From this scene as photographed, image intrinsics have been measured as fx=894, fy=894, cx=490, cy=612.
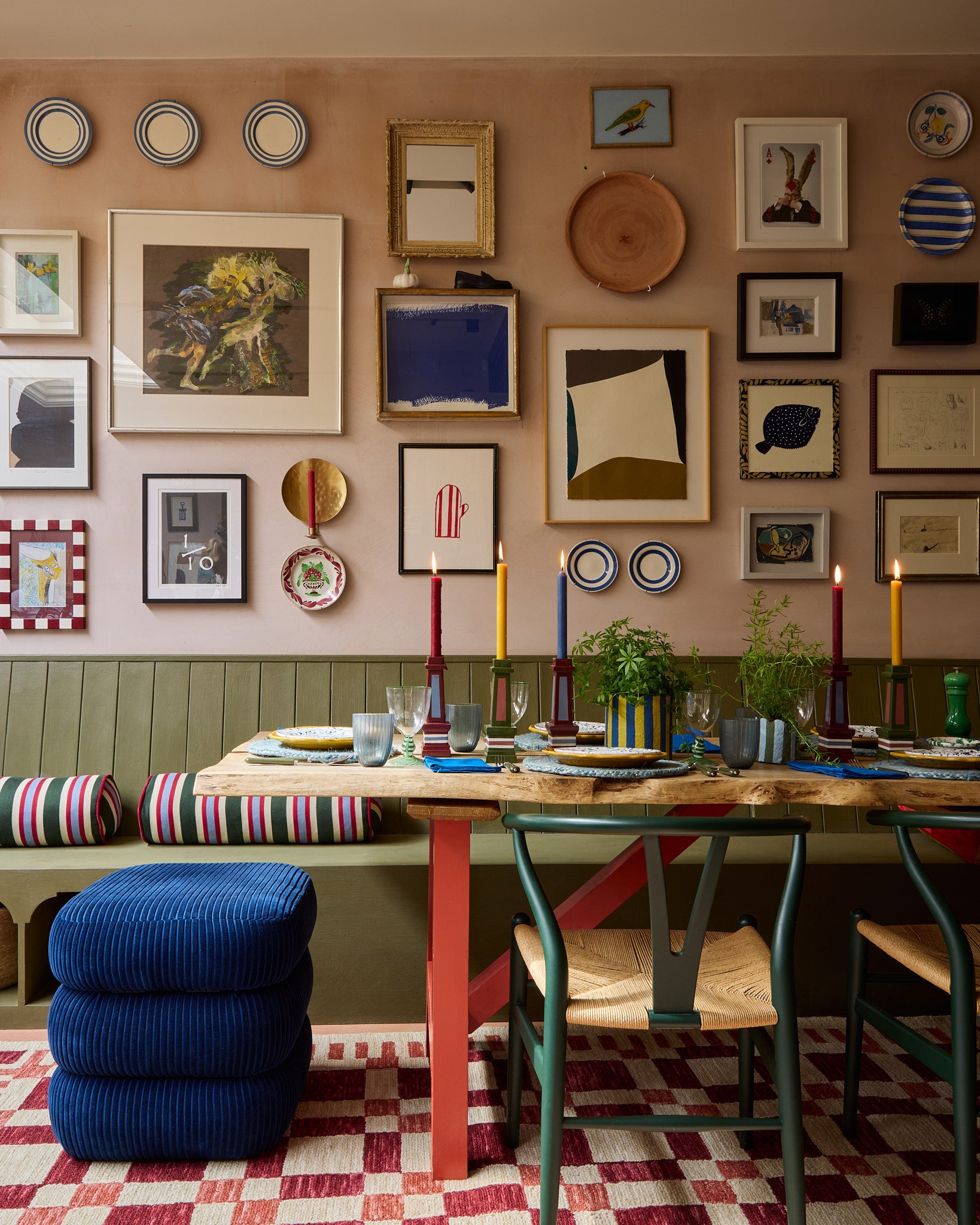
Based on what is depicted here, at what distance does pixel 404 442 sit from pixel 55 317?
4.04 feet

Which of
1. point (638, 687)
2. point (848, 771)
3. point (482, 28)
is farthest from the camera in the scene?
point (482, 28)

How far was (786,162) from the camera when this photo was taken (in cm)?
306

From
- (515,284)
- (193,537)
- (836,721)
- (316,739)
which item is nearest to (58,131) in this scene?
(193,537)

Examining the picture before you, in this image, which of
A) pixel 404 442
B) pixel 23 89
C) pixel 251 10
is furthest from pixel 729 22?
pixel 23 89

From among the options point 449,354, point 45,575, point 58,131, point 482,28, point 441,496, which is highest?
point 482,28

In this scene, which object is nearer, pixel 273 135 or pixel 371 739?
pixel 371 739

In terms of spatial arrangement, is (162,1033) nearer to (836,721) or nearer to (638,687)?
(638,687)

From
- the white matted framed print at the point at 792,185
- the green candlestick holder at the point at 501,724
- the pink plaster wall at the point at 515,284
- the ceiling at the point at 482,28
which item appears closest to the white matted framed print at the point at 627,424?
the pink plaster wall at the point at 515,284

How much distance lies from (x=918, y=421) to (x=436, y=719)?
2.15m

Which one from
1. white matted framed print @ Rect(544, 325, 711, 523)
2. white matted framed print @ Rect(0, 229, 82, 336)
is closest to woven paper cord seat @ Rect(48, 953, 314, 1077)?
white matted framed print @ Rect(544, 325, 711, 523)

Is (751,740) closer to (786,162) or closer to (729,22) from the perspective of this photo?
(786,162)

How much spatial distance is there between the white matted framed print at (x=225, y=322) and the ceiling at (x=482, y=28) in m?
0.55

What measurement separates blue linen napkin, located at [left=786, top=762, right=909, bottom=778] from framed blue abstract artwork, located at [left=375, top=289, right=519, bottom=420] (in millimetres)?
1709

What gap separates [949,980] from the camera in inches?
60.4
